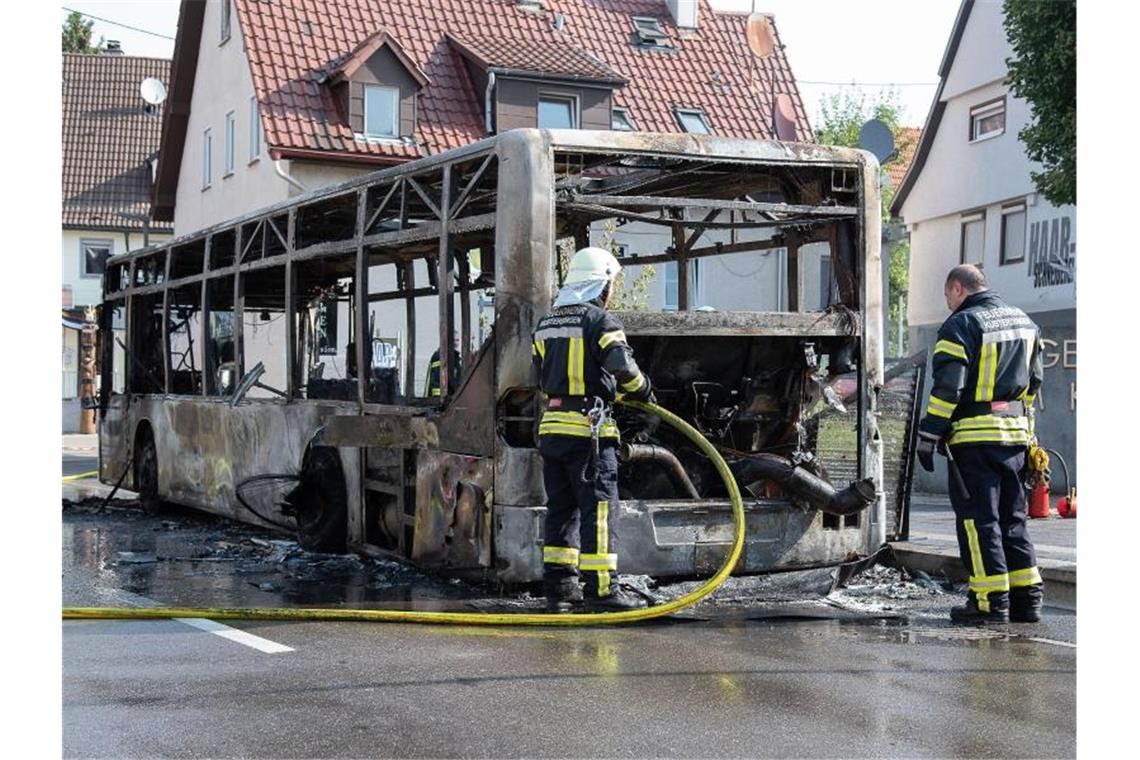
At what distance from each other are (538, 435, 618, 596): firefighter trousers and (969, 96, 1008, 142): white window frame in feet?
72.2

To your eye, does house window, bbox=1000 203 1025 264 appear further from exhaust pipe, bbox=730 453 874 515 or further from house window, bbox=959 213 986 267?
exhaust pipe, bbox=730 453 874 515

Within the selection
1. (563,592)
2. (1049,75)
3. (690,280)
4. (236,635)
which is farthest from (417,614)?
(1049,75)

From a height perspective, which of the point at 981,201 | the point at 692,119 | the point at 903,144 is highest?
the point at 903,144

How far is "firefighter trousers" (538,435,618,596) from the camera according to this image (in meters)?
8.09

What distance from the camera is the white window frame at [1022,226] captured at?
27891 millimetres

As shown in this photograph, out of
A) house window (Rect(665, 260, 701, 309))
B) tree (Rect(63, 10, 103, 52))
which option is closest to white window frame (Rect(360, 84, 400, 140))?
house window (Rect(665, 260, 701, 309))

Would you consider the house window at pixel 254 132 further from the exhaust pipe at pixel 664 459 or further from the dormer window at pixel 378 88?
the exhaust pipe at pixel 664 459

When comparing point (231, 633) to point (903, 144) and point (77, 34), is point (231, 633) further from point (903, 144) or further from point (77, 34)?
point (77, 34)

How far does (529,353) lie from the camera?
27.4 feet

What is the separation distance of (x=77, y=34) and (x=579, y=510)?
53317 millimetres

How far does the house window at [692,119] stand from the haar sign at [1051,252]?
6.71 metres

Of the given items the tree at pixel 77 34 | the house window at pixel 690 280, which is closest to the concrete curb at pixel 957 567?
the house window at pixel 690 280

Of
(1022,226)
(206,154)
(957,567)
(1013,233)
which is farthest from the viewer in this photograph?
(206,154)

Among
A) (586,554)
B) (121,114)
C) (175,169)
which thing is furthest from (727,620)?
(121,114)
